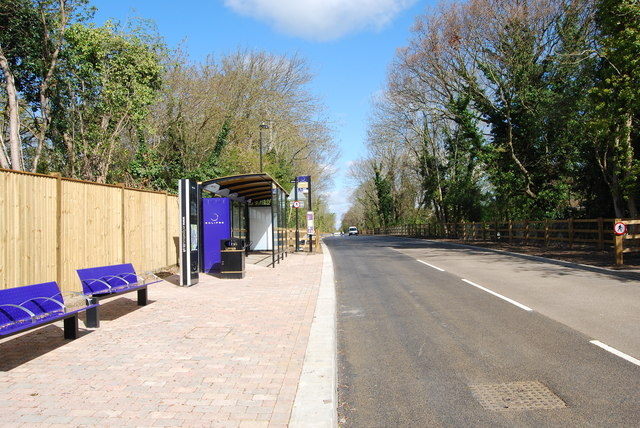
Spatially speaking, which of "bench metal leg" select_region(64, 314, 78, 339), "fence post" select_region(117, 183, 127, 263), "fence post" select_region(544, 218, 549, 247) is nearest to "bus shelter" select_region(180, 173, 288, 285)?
"fence post" select_region(117, 183, 127, 263)

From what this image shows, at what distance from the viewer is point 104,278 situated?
809 cm

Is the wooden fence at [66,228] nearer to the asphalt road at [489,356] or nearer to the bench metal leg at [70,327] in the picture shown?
the bench metal leg at [70,327]

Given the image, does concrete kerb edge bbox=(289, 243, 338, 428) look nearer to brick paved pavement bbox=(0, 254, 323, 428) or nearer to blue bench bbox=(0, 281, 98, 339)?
brick paved pavement bbox=(0, 254, 323, 428)

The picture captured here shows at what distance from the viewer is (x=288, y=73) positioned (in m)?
36.6

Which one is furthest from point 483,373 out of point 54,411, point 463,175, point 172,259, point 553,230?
point 463,175

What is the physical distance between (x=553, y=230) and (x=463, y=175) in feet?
57.1

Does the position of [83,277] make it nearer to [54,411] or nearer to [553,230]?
[54,411]

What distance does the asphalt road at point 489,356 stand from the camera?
4.05 m

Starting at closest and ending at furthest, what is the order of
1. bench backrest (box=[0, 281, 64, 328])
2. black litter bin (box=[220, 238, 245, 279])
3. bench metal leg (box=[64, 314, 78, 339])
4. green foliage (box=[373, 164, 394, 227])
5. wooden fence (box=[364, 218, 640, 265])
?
bench backrest (box=[0, 281, 64, 328]) → bench metal leg (box=[64, 314, 78, 339]) → black litter bin (box=[220, 238, 245, 279]) → wooden fence (box=[364, 218, 640, 265]) → green foliage (box=[373, 164, 394, 227])

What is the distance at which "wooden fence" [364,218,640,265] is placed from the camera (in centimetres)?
1615

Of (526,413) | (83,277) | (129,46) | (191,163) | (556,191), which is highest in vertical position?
(129,46)

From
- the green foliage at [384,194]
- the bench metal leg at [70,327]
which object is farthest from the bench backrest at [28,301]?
the green foliage at [384,194]

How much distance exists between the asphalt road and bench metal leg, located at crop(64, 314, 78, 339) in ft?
12.2

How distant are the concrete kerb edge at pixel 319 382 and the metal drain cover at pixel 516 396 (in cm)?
142
